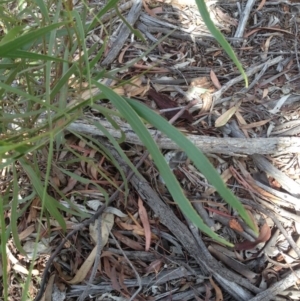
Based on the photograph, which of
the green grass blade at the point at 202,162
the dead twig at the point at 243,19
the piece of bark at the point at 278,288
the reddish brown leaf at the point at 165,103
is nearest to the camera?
the green grass blade at the point at 202,162

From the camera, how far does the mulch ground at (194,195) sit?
39.8 inches

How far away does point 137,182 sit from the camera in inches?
42.6

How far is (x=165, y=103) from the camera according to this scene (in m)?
1.22

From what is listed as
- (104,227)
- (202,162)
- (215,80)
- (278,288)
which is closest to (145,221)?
(104,227)

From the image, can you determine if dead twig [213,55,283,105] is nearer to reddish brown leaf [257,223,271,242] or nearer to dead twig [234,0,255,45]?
dead twig [234,0,255,45]

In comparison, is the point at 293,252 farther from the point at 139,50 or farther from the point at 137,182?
the point at 139,50

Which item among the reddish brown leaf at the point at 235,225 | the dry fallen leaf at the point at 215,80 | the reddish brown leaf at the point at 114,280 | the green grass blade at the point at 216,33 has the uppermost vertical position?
the green grass blade at the point at 216,33

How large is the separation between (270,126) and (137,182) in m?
0.39

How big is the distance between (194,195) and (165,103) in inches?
10.4

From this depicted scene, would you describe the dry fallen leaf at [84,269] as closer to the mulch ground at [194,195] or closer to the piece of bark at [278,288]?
the mulch ground at [194,195]

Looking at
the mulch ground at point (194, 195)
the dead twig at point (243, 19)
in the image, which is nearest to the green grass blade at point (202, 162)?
the mulch ground at point (194, 195)

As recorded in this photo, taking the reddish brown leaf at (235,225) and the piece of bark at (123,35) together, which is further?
the piece of bark at (123,35)

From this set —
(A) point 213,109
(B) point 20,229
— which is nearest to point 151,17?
(A) point 213,109

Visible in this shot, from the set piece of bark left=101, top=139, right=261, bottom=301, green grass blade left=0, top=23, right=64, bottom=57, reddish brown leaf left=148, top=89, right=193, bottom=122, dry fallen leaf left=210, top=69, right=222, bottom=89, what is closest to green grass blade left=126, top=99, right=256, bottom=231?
green grass blade left=0, top=23, right=64, bottom=57
